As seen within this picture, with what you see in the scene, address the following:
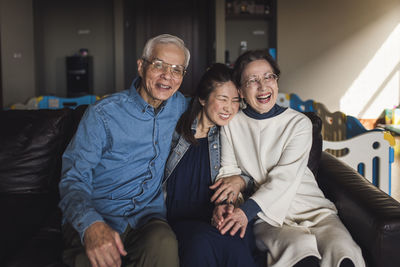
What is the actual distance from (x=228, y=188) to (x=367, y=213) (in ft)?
1.90

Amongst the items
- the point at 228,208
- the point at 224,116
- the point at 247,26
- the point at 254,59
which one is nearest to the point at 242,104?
the point at 224,116

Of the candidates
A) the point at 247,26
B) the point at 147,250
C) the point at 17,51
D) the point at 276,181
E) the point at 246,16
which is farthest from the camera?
the point at 247,26

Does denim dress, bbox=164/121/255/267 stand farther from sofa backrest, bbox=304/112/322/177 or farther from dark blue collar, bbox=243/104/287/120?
sofa backrest, bbox=304/112/322/177

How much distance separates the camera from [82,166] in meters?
1.47

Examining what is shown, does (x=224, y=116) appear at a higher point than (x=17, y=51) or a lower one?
lower

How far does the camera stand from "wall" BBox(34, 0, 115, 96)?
6590 mm

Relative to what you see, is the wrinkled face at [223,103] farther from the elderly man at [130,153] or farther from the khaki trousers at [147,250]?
the khaki trousers at [147,250]

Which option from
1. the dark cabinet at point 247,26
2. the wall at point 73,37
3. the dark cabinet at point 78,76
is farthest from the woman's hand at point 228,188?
the wall at point 73,37

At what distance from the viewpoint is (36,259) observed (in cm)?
137

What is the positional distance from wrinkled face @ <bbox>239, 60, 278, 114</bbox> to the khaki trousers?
718 mm

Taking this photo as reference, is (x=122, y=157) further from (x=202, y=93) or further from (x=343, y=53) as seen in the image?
(x=343, y=53)

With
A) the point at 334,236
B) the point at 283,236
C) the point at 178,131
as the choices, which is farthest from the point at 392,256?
the point at 178,131

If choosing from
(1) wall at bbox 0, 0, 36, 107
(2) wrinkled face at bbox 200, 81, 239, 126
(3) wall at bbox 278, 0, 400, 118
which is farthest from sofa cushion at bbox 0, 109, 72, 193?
(3) wall at bbox 278, 0, 400, 118

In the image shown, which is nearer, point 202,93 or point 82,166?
point 82,166
